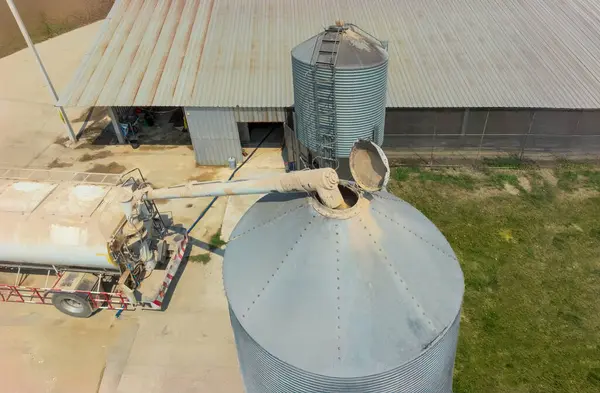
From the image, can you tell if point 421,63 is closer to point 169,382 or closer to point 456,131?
point 456,131

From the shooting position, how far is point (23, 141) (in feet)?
77.1

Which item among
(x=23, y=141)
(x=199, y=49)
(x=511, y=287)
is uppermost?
(x=199, y=49)

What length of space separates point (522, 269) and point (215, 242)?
1203 centimetres

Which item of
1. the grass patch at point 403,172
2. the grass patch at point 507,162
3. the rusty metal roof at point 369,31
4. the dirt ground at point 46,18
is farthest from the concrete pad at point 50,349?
the dirt ground at point 46,18

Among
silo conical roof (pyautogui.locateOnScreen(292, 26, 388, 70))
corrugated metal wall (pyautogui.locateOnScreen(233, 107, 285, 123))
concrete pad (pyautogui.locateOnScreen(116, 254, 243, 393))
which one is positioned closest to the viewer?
concrete pad (pyautogui.locateOnScreen(116, 254, 243, 393))

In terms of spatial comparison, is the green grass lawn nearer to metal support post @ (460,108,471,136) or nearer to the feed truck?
metal support post @ (460,108,471,136)

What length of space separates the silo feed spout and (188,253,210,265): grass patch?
6001 mm

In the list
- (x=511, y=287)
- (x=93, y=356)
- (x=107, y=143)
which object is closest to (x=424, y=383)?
(x=511, y=287)

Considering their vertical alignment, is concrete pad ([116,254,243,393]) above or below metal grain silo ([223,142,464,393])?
below

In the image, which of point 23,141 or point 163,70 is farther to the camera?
point 23,141

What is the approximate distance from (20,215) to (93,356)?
516 centimetres

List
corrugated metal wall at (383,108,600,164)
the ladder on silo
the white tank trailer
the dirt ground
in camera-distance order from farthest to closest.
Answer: the dirt ground
corrugated metal wall at (383,108,600,164)
the white tank trailer
the ladder on silo

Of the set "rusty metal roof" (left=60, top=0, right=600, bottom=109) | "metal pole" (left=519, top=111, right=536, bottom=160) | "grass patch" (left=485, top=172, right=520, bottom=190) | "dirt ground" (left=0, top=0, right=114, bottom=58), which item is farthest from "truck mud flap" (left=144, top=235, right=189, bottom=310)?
"dirt ground" (left=0, top=0, right=114, bottom=58)

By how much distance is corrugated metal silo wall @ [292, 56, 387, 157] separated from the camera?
1329cm
